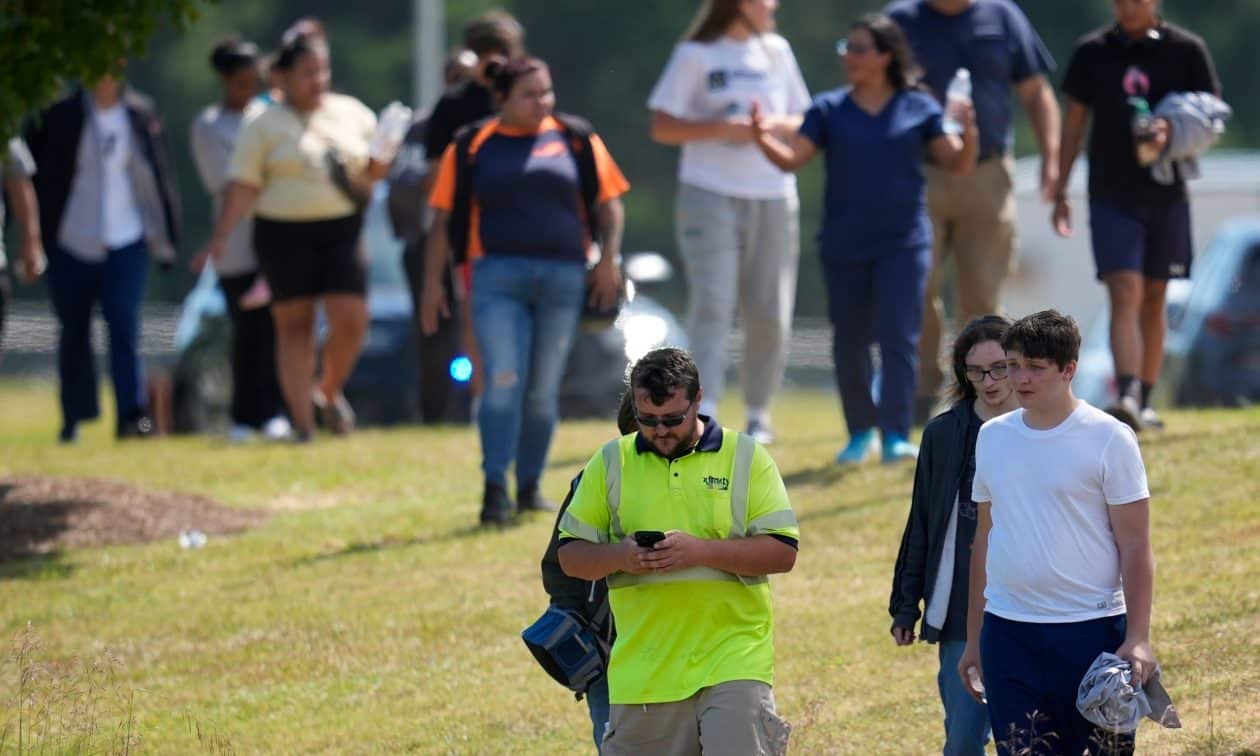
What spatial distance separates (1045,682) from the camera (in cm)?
581

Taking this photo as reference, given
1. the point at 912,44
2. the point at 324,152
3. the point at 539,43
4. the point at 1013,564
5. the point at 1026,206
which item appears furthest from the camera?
the point at 539,43

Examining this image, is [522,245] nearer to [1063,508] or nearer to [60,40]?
[60,40]

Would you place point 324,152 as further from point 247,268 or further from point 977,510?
point 977,510

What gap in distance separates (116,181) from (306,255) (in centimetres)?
182

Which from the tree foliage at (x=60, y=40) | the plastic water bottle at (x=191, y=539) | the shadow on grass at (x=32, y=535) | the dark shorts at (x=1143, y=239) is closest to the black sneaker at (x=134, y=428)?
the shadow on grass at (x=32, y=535)

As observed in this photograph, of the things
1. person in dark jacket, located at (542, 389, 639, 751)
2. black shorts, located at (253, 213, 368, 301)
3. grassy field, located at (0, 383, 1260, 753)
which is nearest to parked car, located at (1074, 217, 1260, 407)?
grassy field, located at (0, 383, 1260, 753)

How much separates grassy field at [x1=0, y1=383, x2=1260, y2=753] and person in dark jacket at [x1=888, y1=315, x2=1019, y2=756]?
655mm

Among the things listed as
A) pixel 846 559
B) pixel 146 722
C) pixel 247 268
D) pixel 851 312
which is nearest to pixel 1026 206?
pixel 247 268

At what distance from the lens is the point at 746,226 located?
476 inches

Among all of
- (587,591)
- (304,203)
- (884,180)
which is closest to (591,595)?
(587,591)

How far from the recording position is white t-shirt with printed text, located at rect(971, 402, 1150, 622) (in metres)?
5.68

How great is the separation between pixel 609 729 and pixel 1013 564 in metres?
1.17

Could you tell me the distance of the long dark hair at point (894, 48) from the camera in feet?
35.2

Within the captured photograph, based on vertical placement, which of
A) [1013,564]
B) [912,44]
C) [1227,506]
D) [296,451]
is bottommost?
[296,451]
